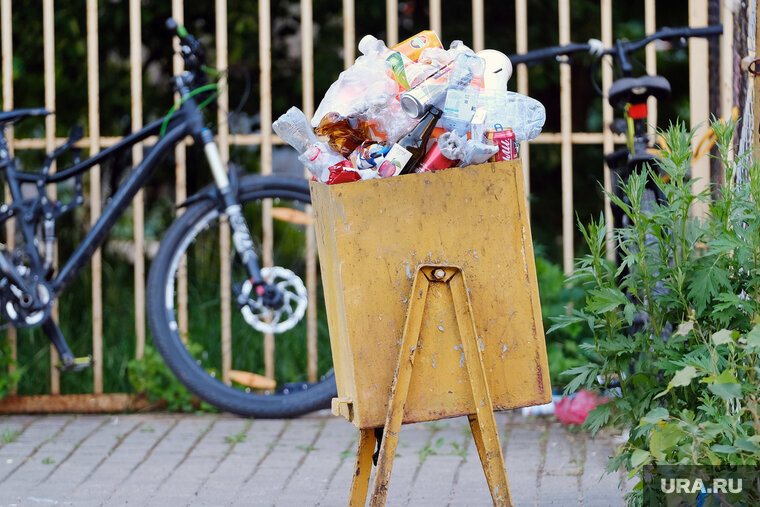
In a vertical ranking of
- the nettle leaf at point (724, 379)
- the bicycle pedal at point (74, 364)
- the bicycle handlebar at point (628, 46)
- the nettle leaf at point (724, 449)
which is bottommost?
the bicycle pedal at point (74, 364)

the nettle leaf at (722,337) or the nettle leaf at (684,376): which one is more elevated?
the nettle leaf at (722,337)

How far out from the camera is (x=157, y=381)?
4836 millimetres

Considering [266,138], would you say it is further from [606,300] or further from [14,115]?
[606,300]

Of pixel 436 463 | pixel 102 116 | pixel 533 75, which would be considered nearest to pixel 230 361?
pixel 436 463

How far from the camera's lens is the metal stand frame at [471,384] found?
2.71 metres

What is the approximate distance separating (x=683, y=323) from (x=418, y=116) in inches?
33.2

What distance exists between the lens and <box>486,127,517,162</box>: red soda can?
109 inches

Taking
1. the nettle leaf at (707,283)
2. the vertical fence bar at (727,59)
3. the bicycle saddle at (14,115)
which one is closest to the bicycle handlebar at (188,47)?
the bicycle saddle at (14,115)

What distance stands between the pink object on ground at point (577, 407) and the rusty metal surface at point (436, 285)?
167cm

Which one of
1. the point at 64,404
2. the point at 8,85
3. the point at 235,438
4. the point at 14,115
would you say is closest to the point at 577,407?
the point at 235,438

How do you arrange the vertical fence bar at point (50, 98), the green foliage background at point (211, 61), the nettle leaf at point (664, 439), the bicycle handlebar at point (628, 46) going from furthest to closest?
the green foliage background at point (211, 61)
the vertical fence bar at point (50, 98)
the bicycle handlebar at point (628, 46)
the nettle leaf at point (664, 439)

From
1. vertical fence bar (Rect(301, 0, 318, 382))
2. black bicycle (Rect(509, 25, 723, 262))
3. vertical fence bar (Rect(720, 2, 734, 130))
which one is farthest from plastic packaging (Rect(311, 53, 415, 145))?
vertical fence bar (Rect(720, 2, 734, 130))

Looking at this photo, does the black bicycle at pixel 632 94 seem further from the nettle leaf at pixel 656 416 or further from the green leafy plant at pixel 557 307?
the nettle leaf at pixel 656 416

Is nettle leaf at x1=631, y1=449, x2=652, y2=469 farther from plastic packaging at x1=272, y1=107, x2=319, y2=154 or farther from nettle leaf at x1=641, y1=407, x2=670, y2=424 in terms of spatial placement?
plastic packaging at x1=272, y1=107, x2=319, y2=154
